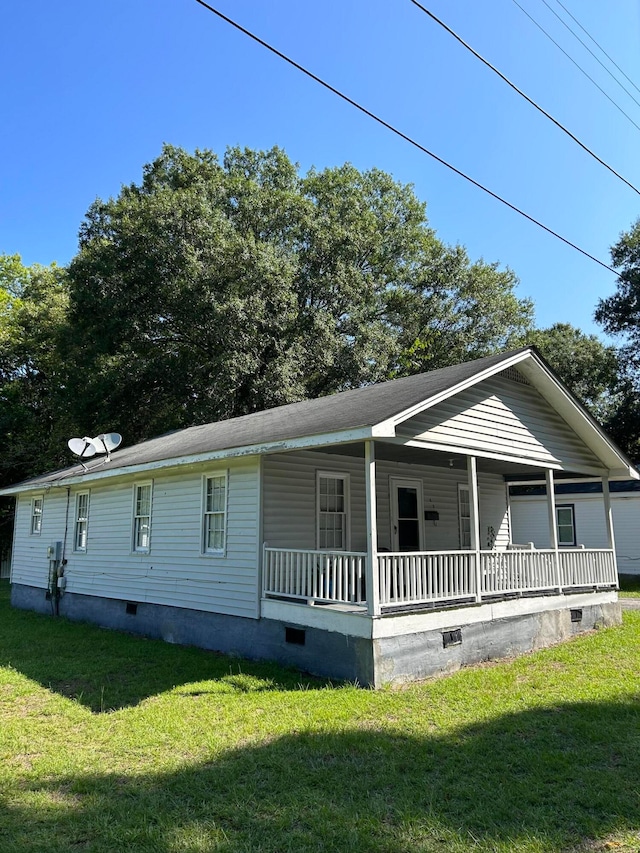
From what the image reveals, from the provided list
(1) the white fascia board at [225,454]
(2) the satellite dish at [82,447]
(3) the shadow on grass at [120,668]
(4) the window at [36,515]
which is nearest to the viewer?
(3) the shadow on grass at [120,668]

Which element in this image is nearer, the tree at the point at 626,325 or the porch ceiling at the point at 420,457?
the porch ceiling at the point at 420,457

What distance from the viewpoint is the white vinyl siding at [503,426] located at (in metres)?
9.35

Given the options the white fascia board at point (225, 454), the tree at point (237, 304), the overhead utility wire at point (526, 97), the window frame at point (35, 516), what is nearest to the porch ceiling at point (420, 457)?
the white fascia board at point (225, 454)

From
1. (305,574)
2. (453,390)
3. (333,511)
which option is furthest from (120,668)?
(453,390)

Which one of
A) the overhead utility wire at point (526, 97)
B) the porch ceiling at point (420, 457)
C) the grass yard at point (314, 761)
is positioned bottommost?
the grass yard at point (314, 761)

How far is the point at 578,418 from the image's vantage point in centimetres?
1211

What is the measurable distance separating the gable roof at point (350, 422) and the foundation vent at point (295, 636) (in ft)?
8.52

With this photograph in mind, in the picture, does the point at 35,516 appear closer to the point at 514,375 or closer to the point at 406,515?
the point at 406,515

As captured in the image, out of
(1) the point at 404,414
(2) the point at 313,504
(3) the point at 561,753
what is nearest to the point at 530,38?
(1) the point at 404,414

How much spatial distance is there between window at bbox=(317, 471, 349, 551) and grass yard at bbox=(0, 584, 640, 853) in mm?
2790

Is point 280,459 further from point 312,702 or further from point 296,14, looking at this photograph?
Result: point 296,14

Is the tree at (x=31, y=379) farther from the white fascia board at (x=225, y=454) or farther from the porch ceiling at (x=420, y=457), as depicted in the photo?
the porch ceiling at (x=420, y=457)

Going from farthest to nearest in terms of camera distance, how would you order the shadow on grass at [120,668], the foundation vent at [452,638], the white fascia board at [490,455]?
1. the white fascia board at [490,455]
2. the foundation vent at [452,638]
3. the shadow on grass at [120,668]

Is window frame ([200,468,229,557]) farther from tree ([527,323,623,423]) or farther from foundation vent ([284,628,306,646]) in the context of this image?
tree ([527,323,623,423])
